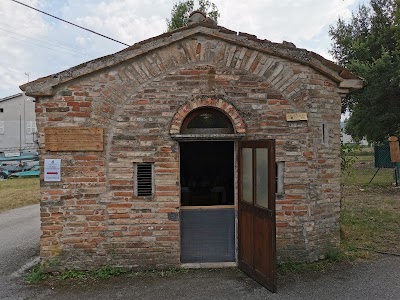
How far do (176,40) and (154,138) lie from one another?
67.2 inches

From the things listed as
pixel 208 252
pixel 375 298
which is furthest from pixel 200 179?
pixel 375 298

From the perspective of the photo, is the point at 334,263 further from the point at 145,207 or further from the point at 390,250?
the point at 145,207

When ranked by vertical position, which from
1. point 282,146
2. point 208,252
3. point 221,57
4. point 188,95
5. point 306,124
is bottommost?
point 208,252

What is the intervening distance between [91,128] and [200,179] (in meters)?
4.49

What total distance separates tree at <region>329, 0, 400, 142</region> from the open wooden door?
588 inches

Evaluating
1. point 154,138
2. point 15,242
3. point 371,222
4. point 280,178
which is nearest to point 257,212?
point 280,178

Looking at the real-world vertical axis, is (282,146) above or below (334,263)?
above

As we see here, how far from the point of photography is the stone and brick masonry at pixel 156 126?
584cm

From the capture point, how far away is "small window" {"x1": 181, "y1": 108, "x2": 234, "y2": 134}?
6055mm

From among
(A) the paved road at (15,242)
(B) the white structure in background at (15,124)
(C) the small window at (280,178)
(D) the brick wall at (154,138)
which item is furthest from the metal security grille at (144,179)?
(B) the white structure in background at (15,124)

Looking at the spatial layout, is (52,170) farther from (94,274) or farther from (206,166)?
(206,166)

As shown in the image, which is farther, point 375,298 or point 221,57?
point 221,57

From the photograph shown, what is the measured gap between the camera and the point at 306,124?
6.03m

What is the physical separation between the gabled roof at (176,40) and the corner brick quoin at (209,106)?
3.53ft
